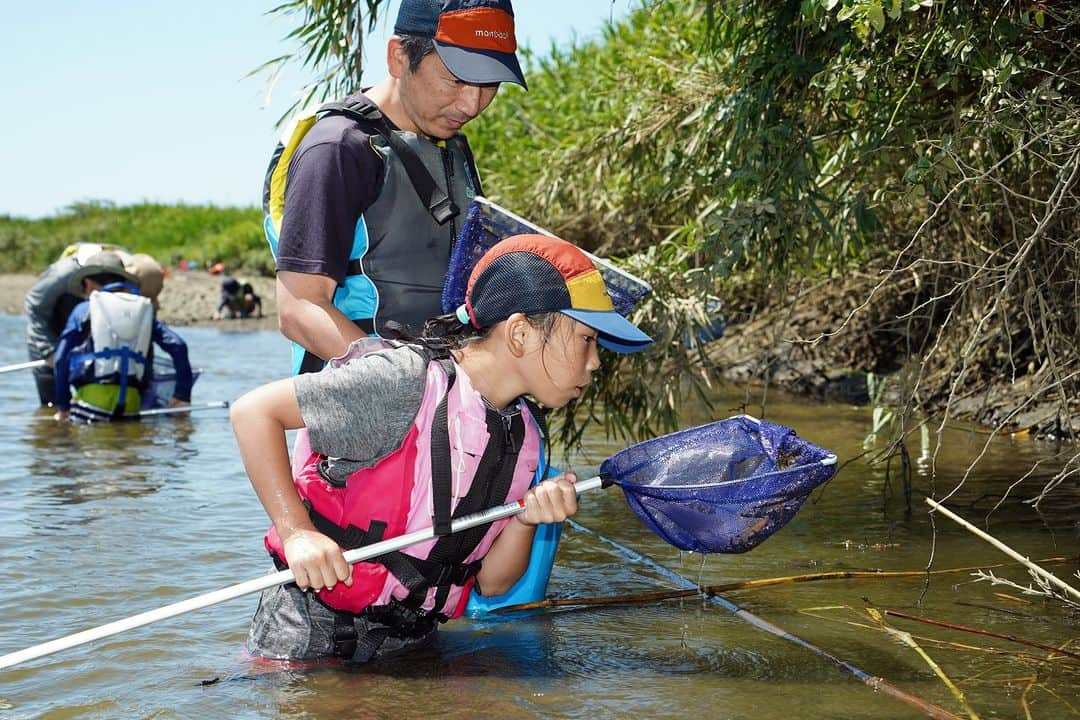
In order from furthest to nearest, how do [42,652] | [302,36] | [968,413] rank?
[968,413] → [302,36] → [42,652]

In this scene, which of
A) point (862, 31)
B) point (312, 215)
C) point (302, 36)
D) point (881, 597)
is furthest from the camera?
point (302, 36)

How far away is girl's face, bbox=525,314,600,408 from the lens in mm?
3145

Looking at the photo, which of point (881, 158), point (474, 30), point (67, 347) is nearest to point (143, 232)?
point (67, 347)

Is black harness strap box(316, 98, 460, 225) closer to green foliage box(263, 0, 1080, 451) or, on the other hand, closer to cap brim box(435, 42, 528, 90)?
cap brim box(435, 42, 528, 90)

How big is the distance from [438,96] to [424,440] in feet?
3.30

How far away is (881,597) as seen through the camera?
4.13m

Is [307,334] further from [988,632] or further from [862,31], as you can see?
[862,31]

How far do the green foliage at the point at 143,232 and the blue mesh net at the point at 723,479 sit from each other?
25487 millimetres

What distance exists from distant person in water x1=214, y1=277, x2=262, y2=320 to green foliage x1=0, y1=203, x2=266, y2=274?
19.5 ft

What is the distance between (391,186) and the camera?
3537mm

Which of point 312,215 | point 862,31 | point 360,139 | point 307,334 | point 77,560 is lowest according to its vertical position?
point 77,560

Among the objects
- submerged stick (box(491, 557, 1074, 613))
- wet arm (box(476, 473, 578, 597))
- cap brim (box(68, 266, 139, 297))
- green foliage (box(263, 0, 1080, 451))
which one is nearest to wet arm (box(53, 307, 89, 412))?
cap brim (box(68, 266, 139, 297))

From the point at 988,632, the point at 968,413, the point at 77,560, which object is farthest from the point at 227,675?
the point at 968,413

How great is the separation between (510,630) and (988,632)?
138 cm
